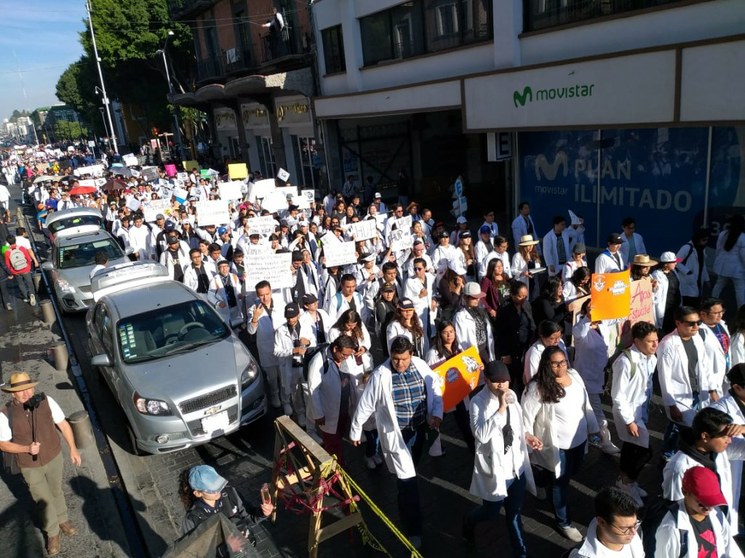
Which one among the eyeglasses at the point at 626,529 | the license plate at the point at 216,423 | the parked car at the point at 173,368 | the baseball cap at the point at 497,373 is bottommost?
the license plate at the point at 216,423

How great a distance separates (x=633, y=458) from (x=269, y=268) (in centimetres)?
528

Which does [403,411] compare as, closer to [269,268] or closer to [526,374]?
[526,374]

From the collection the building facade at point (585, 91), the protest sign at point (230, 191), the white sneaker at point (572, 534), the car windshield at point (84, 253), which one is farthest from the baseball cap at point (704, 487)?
the protest sign at point (230, 191)

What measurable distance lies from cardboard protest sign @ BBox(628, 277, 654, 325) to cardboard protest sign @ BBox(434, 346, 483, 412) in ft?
7.05

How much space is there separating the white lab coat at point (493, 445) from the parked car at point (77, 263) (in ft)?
32.3

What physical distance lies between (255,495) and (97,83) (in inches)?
2325

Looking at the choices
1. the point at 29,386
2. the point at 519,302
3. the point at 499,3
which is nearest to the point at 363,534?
the point at 519,302

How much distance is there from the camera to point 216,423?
6.46 metres

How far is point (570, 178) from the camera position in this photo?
12.7 m

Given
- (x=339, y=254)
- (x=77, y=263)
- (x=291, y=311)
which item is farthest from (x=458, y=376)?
(x=77, y=263)

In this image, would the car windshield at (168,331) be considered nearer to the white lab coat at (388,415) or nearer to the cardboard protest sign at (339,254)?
the cardboard protest sign at (339,254)

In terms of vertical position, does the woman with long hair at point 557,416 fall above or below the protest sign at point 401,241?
below

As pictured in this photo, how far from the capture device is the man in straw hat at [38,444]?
16.8 feet

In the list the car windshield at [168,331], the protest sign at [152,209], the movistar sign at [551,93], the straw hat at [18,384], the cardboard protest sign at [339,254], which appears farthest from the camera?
the protest sign at [152,209]
